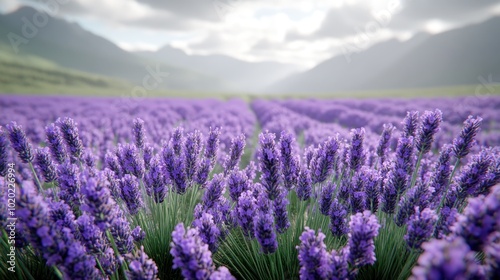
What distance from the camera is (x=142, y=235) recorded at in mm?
2338

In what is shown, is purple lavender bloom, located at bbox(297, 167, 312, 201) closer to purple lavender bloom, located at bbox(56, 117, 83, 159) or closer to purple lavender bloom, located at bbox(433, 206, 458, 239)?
purple lavender bloom, located at bbox(433, 206, 458, 239)

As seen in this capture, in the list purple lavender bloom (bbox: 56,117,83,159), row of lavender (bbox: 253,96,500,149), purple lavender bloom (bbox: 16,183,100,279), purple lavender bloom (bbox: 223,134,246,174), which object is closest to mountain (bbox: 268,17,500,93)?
row of lavender (bbox: 253,96,500,149)

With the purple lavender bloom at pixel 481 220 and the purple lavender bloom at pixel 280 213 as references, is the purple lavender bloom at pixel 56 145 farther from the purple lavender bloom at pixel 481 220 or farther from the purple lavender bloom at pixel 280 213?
the purple lavender bloom at pixel 481 220

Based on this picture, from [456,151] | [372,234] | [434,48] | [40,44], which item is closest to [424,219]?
[372,234]

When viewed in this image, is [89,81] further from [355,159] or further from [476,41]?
[476,41]

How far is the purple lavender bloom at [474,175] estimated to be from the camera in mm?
2145

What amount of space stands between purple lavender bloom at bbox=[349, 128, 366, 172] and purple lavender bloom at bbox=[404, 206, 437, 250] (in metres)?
0.95

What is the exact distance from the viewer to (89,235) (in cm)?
173

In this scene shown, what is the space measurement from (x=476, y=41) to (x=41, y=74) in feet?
632

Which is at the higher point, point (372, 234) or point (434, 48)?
point (434, 48)

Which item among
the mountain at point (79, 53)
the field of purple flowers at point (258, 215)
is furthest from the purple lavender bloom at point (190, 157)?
the mountain at point (79, 53)

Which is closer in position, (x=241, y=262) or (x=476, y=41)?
(x=241, y=262)

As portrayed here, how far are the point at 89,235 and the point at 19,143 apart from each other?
1545mm

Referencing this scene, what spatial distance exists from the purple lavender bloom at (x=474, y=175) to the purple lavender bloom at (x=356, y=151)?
0.83 m
